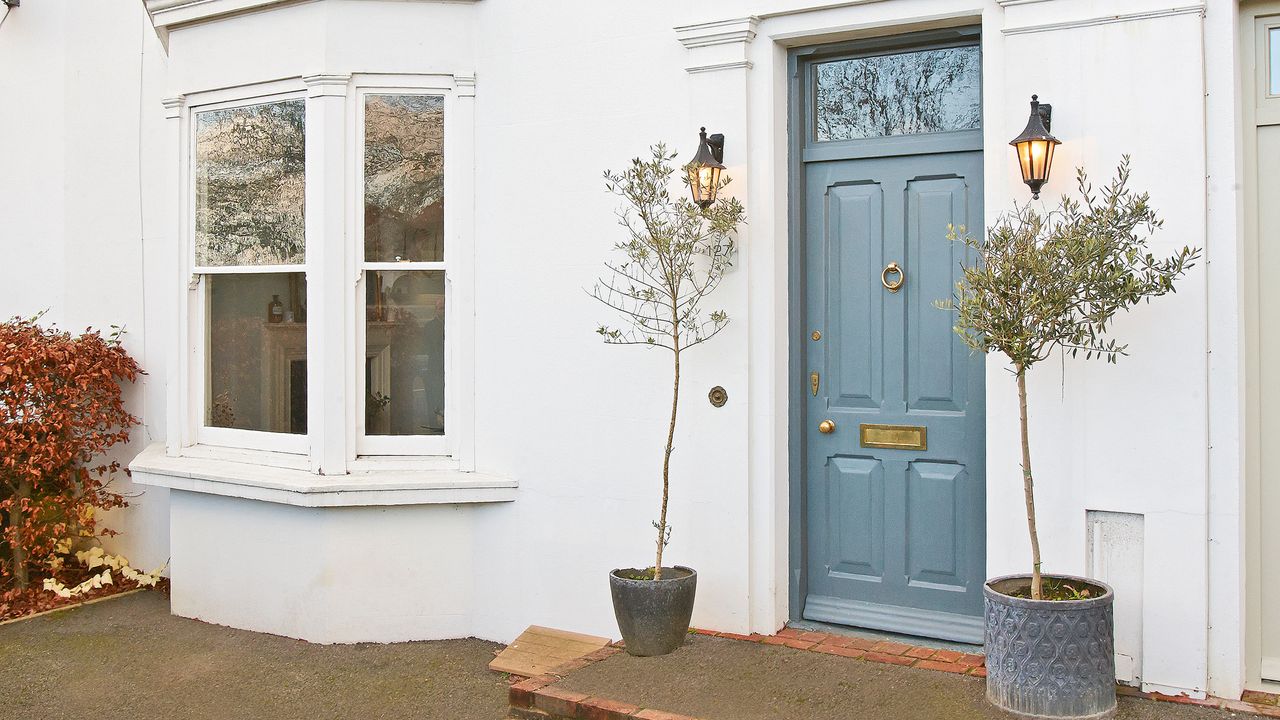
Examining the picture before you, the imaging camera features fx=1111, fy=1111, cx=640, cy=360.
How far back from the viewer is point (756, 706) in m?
4.29

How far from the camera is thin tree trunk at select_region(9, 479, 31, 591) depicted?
265 inches

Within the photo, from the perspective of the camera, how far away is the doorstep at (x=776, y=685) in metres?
4.18

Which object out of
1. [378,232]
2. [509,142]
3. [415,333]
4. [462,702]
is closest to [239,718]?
[462,702]

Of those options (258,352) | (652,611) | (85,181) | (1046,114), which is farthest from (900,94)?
(85,181)

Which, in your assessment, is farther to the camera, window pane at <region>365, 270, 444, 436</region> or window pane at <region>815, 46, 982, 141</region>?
window pane at <region>365, 270, 444, 436</region>

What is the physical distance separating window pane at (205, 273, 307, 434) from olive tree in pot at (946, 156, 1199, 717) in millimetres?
3738

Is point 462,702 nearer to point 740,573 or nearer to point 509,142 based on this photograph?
point 740,573

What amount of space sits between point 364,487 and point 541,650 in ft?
4.11

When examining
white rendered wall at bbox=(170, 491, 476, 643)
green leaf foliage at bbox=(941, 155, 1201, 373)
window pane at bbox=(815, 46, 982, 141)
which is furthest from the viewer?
white rendered wall at bbox=(170, 491, 476, 643)

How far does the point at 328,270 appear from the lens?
19.5ft

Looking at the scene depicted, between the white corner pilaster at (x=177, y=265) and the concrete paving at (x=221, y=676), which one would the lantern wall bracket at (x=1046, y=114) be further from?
the white corner pilaster at (x=177, y=265)

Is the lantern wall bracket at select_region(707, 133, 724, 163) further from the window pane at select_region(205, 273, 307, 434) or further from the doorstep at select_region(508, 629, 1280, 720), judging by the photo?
the window pane at select_region(205, 273, 307, 434)

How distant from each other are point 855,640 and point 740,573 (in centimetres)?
60

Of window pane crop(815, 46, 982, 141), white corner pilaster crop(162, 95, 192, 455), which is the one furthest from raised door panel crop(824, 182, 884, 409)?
white corner pilaster crop(162, 95, 192, 455)
